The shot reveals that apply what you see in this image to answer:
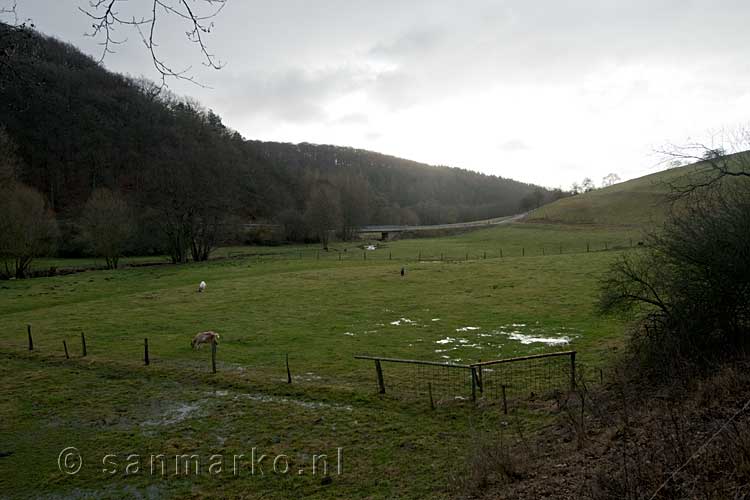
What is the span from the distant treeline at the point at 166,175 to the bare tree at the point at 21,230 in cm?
407

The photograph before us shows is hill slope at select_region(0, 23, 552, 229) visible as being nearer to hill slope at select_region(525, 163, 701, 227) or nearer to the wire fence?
hill slope at select_region(525, 163, 701, 227)

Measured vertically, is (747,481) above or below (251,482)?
above

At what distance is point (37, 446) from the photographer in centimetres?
1212

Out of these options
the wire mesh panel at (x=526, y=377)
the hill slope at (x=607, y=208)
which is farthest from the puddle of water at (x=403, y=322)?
the hill slope at (x=607, y=208)

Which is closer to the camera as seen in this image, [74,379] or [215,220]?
[74,379]

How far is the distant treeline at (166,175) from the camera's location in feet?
213

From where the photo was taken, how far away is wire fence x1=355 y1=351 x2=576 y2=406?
14.1 metres

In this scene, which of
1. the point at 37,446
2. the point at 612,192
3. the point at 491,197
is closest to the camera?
the point at 37,446

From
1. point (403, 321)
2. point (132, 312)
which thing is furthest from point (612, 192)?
point (132, 312)

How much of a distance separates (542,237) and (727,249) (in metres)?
67.9

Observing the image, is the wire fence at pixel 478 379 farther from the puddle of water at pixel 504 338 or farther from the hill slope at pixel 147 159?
the hill slope at pixel 147 159

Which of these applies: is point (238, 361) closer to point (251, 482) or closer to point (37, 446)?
point (37, 446)

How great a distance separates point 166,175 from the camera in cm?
6519

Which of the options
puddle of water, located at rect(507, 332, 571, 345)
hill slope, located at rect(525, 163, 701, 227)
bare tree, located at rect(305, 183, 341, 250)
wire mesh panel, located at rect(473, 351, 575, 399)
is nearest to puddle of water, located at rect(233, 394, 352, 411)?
wire mesh panel, located at rect(473, 351, 575, 399)
